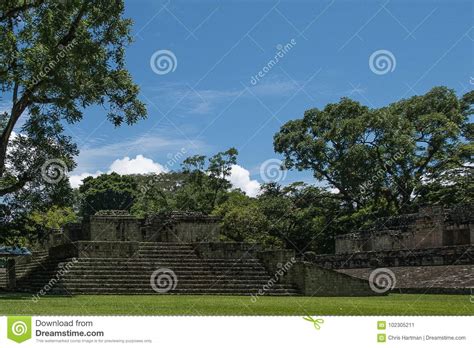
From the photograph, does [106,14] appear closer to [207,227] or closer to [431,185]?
[207,227]

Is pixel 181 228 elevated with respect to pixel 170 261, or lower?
elevated

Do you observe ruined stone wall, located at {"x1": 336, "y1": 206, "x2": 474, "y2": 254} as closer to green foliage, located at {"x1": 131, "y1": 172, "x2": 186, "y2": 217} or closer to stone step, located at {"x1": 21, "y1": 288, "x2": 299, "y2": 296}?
stone step, located at {"x1": 21, "y1": 288, "x2": 299, "y2": 296}

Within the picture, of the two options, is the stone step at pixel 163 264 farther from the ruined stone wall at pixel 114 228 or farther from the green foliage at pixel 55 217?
the green foliage at pixel 55 217

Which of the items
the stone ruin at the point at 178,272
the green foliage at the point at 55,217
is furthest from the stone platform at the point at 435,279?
the green foliage at the point at 55,217

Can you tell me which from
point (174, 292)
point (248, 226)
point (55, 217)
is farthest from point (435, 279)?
point (55, 217)

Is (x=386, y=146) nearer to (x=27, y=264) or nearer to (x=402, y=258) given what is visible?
(x=402, y=258)

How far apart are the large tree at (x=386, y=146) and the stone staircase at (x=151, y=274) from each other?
54.9 ft

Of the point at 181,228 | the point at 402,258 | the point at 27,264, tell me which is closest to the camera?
the point at 402,258

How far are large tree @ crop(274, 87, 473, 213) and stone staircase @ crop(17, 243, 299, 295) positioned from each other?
1672cm

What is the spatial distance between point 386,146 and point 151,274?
21.0m

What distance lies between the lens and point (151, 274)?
931 inches

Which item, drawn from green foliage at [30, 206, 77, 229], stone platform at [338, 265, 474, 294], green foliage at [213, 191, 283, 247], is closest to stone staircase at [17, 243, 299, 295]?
stone platform at [338, 265, 474, 294]

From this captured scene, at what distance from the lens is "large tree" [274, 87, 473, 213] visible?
131 ft

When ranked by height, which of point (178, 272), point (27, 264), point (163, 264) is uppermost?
point (27, 264)
